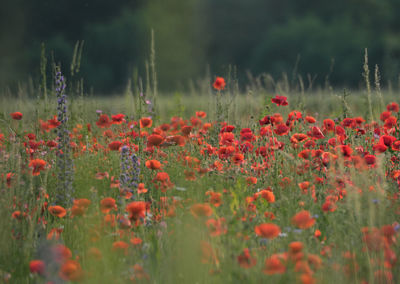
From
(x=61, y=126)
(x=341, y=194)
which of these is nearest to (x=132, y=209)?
(x=61, y=126)

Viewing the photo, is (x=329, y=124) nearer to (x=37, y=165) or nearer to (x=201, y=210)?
(x=201, y=210)

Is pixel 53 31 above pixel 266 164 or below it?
above

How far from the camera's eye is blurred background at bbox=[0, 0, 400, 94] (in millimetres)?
24984

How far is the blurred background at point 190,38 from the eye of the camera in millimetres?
24984

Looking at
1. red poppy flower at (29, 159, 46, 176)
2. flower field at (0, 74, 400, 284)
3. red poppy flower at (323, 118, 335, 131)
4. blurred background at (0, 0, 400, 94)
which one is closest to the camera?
flower field at (0, 74, 400, 284)

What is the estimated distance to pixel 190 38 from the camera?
2791 cm

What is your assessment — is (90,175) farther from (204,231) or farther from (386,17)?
(386,17)

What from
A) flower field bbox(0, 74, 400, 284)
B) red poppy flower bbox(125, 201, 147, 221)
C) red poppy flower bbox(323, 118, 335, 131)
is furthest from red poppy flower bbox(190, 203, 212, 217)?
red poppy flower bbox(323, 118, 335, 131)

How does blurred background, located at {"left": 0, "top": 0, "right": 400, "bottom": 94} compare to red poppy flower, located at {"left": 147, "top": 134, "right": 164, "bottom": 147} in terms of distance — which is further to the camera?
blurred background, located at {"left": 0, "top": 0, "right": 400, "bottom": 94}

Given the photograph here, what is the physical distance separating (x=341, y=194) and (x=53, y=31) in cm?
3001

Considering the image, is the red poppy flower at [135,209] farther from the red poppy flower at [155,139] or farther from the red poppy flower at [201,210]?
the red poppy flower at [155,139]

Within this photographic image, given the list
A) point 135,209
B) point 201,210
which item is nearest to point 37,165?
point 135,209

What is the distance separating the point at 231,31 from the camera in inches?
1268

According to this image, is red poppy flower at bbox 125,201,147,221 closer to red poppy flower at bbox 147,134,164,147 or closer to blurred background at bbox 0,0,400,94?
red poppy flower at bbox 147,134,164,147
